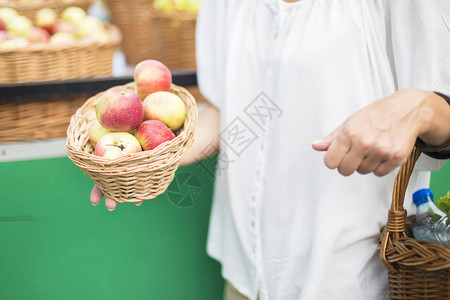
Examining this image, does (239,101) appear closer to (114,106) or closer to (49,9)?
(114,106)

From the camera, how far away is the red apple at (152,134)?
87 centimetres

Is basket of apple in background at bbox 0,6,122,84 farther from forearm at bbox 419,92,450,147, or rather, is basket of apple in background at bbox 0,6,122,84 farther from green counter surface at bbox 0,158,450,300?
forearm at bbox 419,92,450,147

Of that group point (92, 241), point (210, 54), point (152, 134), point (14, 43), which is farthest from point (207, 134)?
point (14, 43)

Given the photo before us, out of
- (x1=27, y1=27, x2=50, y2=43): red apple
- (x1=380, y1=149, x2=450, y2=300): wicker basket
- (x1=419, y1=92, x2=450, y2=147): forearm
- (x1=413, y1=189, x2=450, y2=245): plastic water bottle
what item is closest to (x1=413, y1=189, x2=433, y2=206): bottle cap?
(x1=413, y1=189, x2=450, y2=245): plastic water bottle

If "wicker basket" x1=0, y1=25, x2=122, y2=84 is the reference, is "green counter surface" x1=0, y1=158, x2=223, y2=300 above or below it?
below

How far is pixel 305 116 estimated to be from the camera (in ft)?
3.29

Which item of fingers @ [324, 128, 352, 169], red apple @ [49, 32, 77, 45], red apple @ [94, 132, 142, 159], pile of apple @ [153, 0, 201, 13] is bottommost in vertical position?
red apple @ [49, 32, 77, 45]

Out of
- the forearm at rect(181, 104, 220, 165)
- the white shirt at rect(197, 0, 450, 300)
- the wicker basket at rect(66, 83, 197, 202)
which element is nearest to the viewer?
the wicker basket at rect(66, 83, 197, 202)

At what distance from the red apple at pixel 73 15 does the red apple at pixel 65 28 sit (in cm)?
5

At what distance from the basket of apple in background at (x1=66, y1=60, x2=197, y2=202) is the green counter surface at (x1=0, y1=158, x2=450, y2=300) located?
386 millimetres

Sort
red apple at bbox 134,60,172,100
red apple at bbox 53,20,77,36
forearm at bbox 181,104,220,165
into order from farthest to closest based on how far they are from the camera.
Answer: red apple at bbox 53,20,77,36
forearm at bbox 181,104,220,165
red apple at bbox 134,60,172,100

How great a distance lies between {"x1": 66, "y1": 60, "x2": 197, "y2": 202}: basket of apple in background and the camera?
800 mm

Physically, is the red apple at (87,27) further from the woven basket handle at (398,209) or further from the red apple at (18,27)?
the woven basket handle at (398,209)

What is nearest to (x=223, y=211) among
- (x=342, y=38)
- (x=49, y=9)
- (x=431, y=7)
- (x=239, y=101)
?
(x=239, y=101)
